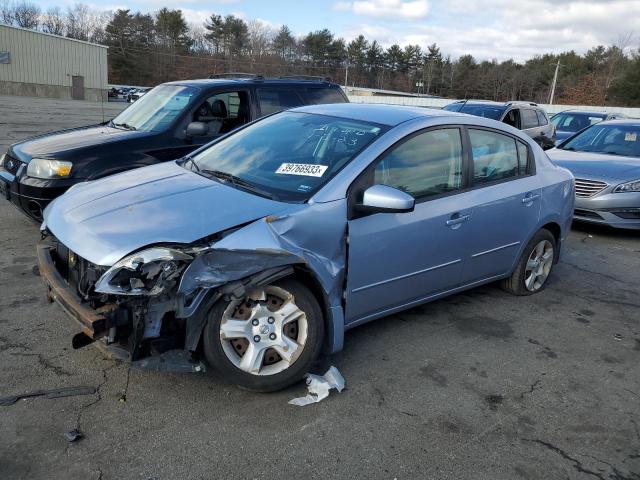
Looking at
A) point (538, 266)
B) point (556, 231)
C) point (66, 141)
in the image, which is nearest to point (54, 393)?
point (66, 141)

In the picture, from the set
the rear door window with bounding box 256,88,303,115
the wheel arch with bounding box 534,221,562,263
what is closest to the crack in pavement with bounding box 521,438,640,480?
the wheel arch with bounding box 534,221,562,263

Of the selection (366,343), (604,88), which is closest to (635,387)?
(366,343)

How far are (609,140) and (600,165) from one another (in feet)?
4.40

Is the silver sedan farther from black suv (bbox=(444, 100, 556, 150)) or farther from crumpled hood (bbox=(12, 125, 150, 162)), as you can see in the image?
crumpled hood (bbox=(12, 125, 150, 162))

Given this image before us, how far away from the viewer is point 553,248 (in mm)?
5148

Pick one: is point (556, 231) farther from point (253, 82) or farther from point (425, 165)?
point (253, 82)

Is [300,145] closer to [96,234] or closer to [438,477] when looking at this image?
[96,234]

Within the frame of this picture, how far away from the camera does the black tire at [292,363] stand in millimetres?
2875

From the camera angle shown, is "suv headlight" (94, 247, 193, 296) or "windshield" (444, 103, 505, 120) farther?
"windshield" (444, 103, 505, 120)

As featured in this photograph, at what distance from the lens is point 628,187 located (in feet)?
23.7

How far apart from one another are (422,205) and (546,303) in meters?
1.99

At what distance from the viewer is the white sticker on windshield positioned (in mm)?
3460

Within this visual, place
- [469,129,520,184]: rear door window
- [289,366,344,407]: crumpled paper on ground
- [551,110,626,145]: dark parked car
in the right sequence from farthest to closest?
[551,110,626,145]: dark parked car → [469,129,520,184]: rear door window → [289,366,344,407]: crumpled paper on ground

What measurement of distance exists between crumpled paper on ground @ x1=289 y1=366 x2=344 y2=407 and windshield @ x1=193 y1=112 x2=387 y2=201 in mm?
1096
